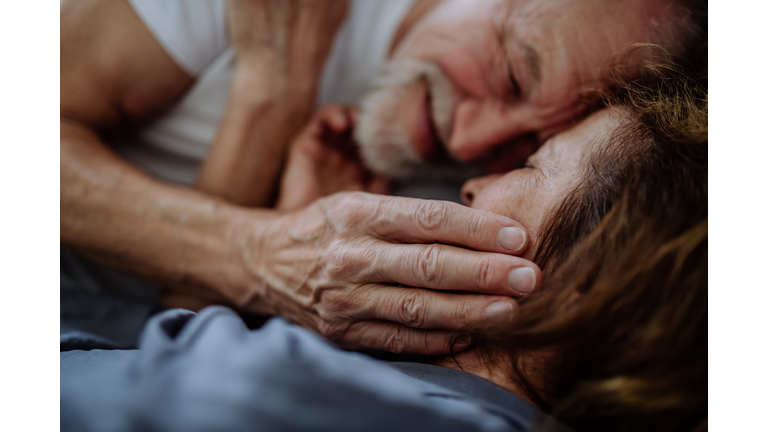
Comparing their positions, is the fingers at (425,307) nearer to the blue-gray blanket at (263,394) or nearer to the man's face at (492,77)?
the blue-gray blanket at (263,394)

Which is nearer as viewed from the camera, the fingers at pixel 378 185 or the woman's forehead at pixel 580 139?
the woman's forehead at pixel 580 139

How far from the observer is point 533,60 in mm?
767

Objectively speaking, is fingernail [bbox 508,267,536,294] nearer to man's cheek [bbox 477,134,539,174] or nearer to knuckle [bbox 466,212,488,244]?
knuckle [bbox 466,212,488,244]

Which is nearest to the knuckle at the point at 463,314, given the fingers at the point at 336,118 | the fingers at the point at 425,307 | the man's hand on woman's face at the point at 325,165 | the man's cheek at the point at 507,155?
the fingers at the point at 425,307

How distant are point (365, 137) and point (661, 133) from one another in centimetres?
66

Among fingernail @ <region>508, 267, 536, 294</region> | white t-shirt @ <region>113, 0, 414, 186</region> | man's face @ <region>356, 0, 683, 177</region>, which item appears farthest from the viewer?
white t-shirt @ <region>113, 0, 414, 186</region>

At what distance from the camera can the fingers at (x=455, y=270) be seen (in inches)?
19.5

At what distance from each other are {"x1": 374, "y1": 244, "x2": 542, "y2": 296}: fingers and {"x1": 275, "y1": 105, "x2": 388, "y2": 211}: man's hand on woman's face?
506 millimetres

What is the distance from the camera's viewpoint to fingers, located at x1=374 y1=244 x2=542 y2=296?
50 centimetres

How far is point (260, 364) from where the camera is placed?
0.36 m

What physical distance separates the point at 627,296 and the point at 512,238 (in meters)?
0.13

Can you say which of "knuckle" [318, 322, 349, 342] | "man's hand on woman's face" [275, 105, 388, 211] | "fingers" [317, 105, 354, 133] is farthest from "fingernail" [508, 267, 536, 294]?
"fingers" [317, 105, 354, 133]

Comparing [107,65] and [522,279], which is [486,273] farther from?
[107,65]

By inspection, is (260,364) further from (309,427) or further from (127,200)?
(127,200)
